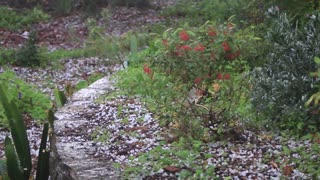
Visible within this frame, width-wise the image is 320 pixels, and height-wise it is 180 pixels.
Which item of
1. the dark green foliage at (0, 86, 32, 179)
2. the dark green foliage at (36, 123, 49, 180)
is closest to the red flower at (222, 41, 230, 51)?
the dark green foliage at (36, 123, 49, 180)

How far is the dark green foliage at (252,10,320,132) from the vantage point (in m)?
4.23

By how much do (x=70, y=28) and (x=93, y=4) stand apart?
171 cm

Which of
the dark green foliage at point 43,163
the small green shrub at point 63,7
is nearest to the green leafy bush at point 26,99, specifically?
the dark green foliage at point 43,163

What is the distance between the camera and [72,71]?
10062mm

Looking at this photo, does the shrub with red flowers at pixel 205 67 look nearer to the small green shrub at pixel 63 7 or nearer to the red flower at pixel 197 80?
the red flower at pixel 197 80

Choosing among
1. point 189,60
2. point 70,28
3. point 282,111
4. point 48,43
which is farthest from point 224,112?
point 70,28

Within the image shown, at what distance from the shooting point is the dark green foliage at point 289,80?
4230 mm

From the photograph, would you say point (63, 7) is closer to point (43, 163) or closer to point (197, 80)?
point (197, 80)

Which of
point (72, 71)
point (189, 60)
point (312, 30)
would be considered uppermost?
point (312, 30)

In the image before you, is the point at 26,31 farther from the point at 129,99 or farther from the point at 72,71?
the point at 129,99

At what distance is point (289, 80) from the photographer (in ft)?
14.1

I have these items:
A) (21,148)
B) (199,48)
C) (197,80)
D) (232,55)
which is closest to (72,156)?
(21,148)

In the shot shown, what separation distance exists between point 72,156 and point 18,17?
10.4 meters

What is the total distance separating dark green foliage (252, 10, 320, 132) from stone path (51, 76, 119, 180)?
1360mm
